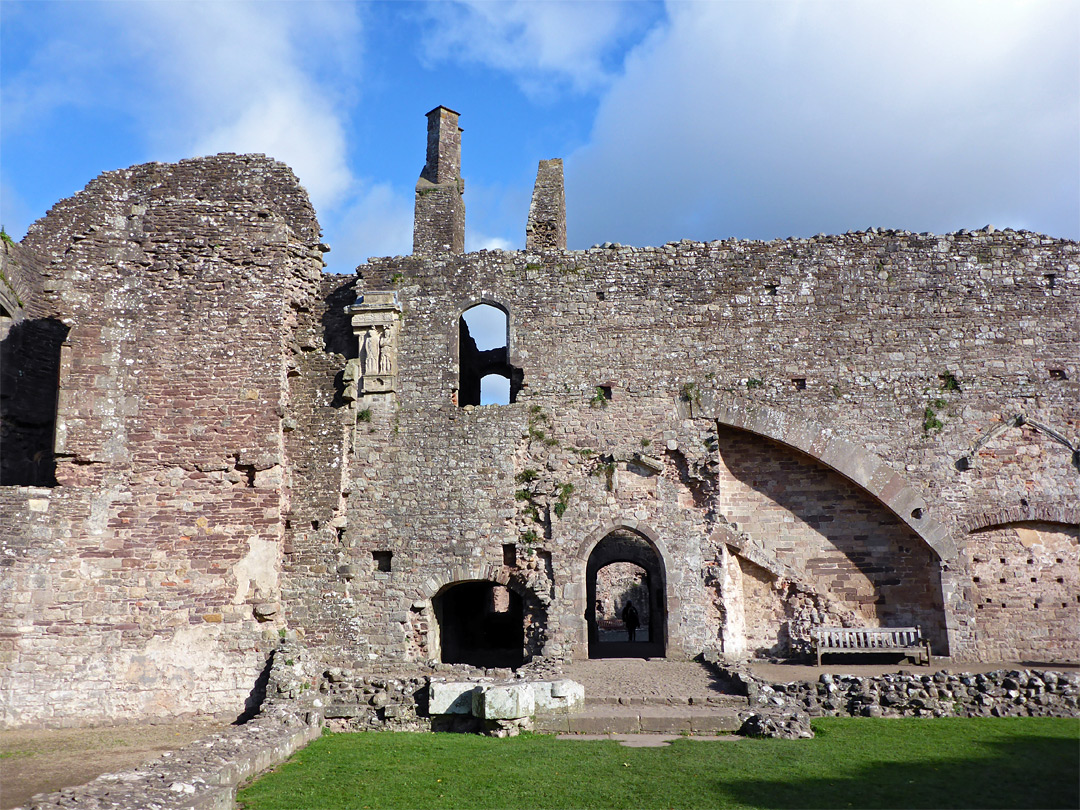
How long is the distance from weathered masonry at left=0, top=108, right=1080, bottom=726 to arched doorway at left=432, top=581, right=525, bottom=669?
0.87 m

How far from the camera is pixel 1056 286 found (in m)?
13.9

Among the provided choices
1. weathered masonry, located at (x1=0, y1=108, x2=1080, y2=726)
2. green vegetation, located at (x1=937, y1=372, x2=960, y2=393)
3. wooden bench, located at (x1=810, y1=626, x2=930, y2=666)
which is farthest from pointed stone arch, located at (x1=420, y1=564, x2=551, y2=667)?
green vegetation, located at (x1=937, y1=372, x2=960, y2=393)

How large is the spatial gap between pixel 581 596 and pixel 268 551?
5056 mm

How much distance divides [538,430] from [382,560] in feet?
11.5

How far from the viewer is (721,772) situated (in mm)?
7266

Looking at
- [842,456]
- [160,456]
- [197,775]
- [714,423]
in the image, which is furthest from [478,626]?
[197,775]

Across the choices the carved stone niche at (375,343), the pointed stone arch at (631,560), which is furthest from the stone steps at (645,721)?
the carved stone niche at (375,343)

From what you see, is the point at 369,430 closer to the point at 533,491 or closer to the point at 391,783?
the point at 533,491

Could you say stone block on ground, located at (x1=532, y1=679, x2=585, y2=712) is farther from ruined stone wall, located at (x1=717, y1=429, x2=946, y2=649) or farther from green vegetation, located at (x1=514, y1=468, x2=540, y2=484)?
ruined stone wall, located at (x1=717, y1=429, x2=946, y2=649)

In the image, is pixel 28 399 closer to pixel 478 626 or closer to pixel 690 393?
pixel 478 626

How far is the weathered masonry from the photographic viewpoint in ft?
41.0

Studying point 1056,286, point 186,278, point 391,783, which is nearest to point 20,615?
point 186,278

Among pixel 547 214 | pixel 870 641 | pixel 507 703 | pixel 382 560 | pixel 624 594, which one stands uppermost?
pixel 547 214

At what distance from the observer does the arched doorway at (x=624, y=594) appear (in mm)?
15227
